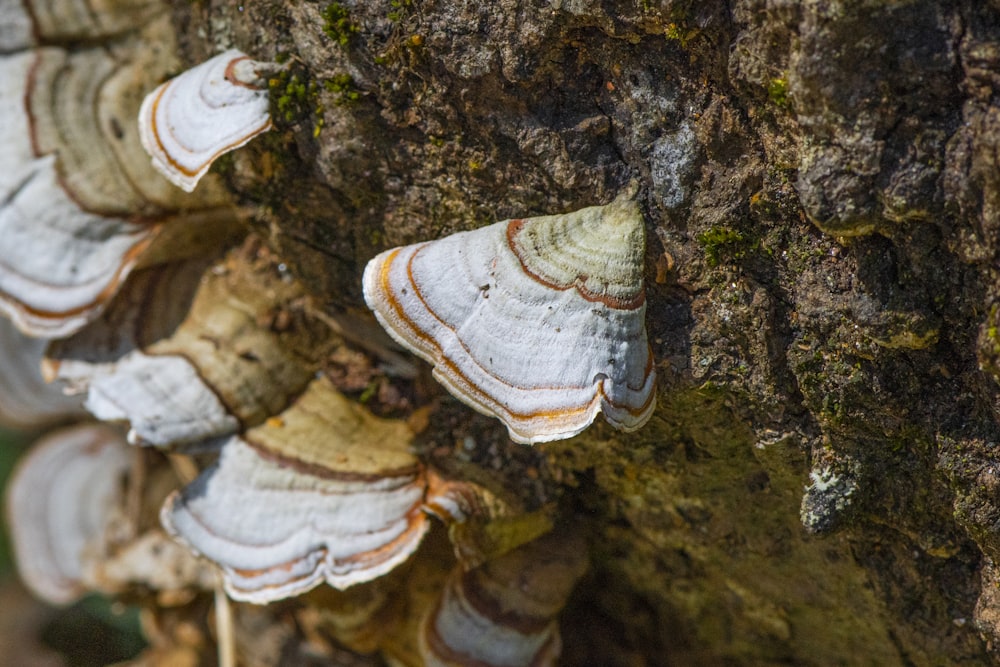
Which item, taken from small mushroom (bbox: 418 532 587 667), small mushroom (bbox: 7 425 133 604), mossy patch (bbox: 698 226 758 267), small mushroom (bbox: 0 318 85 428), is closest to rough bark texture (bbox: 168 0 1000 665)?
mossy patch (bbox: 698 226 758 267)

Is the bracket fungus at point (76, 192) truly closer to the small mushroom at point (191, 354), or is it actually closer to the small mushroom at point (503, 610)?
the small mushroom at point (191, 354)

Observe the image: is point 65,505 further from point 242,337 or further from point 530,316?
point 530,316

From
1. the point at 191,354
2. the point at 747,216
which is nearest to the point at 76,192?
the point at 191,354

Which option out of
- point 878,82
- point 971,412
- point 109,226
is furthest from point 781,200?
point 109,226

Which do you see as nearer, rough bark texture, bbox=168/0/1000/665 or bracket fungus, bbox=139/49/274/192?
rough bark texture, bbox=168/0/1000/665

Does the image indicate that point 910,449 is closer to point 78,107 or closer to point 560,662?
point 560,662

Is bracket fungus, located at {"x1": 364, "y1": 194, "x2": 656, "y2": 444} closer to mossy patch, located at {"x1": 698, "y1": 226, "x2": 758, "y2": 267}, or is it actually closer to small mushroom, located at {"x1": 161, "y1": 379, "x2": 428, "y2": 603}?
mossy patch, located at {"x1": 698, "y1": 226, "x2": 758, "y2": 267}

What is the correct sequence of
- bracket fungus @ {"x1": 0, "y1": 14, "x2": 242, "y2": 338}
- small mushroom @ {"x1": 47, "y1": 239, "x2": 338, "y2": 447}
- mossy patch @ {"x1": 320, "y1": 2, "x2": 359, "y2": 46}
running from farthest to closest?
1. bracket fungus @ {"x1": 0, "y1": 14, "x2": 242, "y2": 338}
2. small mushroom @ {"x1": 47, "y1": 239, "x2": 338, "y2": 447}
3. mossy patch @ {"x1": 320, "y1": 2, "x2": 359, "y2": 46}

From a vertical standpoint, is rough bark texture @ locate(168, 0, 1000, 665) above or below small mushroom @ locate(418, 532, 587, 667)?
above
